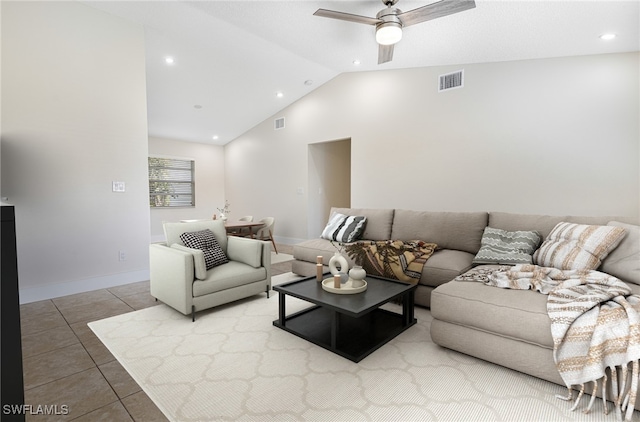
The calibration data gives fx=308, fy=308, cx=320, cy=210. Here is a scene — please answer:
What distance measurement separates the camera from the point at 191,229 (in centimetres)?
330

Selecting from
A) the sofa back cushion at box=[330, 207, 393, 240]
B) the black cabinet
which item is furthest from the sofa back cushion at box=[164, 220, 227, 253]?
the black cabinet

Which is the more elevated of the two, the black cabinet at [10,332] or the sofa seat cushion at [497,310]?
the black cabinet at [10,332]

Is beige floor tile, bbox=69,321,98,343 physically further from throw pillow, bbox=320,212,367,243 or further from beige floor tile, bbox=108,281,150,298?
throw pillow, bbox=320,212,367,243

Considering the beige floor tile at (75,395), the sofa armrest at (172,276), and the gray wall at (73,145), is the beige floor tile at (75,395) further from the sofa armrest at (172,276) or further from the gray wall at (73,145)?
the gray wall at (73,145)

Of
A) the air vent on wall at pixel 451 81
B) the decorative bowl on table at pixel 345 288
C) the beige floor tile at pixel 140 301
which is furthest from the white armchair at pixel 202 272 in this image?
the air vent on wall at pixel 451 81

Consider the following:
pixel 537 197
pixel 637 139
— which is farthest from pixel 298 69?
pixel 637 139

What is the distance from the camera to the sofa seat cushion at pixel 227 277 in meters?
2.74

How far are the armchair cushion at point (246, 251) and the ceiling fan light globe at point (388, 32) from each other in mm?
2303

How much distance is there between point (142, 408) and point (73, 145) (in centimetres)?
306

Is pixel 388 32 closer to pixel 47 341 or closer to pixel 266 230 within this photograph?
pixel 47 341

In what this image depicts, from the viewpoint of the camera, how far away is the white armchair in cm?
269

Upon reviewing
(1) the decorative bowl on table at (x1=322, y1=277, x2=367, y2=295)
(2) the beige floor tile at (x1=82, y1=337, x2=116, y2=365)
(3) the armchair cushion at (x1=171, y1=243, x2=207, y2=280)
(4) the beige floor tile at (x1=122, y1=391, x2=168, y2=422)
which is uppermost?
(3) the armchair cushion at (x1=171, y1=243, x2=207, y2=280)

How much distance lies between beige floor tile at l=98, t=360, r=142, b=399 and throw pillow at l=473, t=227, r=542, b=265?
2.91 meters

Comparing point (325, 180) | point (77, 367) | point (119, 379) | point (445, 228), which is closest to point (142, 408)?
point (119, 379)
